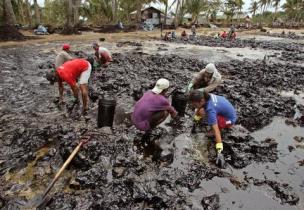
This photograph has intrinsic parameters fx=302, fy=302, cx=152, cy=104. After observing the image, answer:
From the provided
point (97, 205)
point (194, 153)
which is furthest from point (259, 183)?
point (97, 205)

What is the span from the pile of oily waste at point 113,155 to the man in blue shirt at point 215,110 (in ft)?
1.20

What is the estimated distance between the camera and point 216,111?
546 centimetres

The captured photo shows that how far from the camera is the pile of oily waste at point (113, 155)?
4.20 m

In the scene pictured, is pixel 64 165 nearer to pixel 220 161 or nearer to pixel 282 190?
pixel 220 161

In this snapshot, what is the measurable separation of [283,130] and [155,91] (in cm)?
343

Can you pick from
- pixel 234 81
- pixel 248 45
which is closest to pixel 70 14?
pixel 248 45

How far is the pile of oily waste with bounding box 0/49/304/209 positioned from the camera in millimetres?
4195

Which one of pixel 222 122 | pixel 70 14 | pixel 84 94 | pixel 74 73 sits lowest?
pixel 222 122

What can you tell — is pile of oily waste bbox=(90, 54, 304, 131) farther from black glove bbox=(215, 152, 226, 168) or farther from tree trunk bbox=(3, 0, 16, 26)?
tree trunk bbox=(3, 0, 16, 26)

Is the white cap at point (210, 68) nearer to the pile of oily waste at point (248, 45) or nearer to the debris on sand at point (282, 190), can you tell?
the debris on sand at point (282, 190)

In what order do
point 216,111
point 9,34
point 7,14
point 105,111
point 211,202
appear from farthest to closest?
1. point 7,14
2. point 9,34
3. point 105,111
4. point 216,111
5. point 211,202

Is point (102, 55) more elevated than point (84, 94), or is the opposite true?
point (102, 55)

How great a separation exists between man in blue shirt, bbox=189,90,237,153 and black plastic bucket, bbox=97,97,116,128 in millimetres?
1675

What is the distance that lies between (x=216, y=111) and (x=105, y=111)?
85.1 inches
